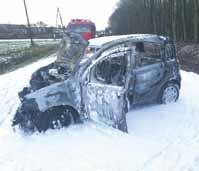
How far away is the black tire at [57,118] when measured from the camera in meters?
6.33

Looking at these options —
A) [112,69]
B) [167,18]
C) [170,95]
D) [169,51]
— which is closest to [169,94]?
[170,95]

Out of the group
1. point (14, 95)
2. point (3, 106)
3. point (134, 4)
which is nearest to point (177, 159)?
point (3, 106)

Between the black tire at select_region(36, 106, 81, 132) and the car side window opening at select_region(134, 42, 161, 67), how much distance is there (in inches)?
76.4

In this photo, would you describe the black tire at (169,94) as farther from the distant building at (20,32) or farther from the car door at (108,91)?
the distant building at (20,32)

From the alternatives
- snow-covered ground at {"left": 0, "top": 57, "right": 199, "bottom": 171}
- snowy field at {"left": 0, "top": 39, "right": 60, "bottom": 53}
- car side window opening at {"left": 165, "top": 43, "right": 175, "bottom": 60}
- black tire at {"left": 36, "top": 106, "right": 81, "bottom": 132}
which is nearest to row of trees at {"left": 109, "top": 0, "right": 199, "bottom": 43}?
snowy field at {"left": 0, "top": 39, "right": 60, "bottom": 53}

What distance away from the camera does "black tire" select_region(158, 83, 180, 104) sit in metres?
7.60

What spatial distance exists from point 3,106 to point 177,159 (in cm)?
518

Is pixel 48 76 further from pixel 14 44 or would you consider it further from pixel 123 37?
pixel 14 44

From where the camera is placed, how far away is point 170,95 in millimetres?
7750

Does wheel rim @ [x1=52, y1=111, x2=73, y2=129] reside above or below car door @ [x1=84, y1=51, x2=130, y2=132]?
below

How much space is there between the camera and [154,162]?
496 cm

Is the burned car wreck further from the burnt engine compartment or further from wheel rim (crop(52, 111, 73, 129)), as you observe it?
the burnt engine compartment

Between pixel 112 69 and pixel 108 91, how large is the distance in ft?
4.36

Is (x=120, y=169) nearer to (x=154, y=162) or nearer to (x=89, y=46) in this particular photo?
(x=154, y=162)
